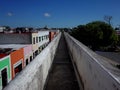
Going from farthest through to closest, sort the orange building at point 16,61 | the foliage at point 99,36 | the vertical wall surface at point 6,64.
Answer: the foliage at point 99,36, the orange building at point 16,61, the vertical wall surface at point 6,64

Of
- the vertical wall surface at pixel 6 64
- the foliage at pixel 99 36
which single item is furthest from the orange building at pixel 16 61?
the foliage at pixel 99 36

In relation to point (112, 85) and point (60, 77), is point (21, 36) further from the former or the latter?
point (112, 85)

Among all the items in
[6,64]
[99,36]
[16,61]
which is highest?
[99,36]

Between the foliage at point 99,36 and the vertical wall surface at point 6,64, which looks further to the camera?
the foliage at point 99,36

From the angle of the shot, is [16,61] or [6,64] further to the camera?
[16,61]

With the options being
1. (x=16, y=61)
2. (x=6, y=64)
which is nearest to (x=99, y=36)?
(x=16, y=61)

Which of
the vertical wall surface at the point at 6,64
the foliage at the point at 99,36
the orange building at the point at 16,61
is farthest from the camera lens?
the foliage at the point at 99,36

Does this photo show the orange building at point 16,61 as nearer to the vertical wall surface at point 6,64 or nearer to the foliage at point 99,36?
the vertical wall surface at point 6,64

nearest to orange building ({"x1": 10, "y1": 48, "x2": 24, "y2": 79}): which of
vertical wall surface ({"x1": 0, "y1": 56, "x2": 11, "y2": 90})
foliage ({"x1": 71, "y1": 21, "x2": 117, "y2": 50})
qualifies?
vertical wall surface ({"x1": 0, "y1": 56, "x2": 11, "y2": 90})

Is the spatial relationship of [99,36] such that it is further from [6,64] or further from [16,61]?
[6,64]

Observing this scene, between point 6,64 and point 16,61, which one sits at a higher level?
point 6,64

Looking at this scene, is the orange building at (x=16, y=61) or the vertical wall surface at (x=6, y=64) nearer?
the vertical wall surface at (x=6, y=64)

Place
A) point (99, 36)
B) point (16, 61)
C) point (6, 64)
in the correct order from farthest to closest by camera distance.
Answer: point (99, 36) → point (16, 61) → point (6, 64)

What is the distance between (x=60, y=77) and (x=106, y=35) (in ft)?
152
